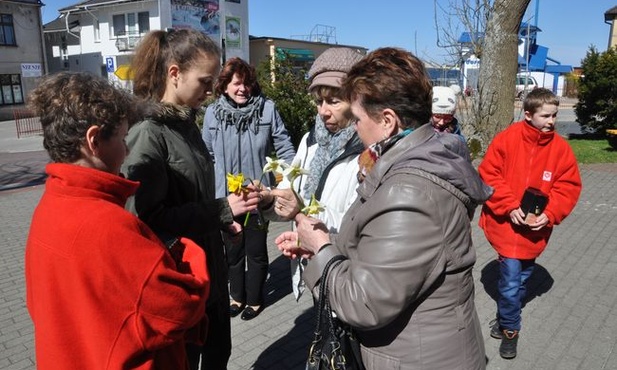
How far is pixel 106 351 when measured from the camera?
4.60ft

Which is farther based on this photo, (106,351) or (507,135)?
(507,135)

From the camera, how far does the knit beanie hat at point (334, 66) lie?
2.55 metres

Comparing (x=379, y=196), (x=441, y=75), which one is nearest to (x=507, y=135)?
(x=379, y=196)

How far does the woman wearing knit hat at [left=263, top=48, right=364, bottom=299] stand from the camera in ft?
7.78

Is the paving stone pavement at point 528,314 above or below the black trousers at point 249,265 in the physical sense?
below

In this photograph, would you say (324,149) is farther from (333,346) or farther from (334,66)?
(333,346)

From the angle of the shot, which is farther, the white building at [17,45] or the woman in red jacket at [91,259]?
the white building at [17,45]

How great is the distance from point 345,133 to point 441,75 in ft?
28.9

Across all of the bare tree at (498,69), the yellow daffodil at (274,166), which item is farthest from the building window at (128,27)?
the yellow daffodil at (274,166)

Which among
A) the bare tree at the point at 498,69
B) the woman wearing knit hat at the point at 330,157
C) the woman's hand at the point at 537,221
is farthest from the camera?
the bare tree at the point at 498,69

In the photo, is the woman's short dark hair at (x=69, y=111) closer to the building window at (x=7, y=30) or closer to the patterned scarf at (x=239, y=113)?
the patterned scarf at (x=239, y=113)

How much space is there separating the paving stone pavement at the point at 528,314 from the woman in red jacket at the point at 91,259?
2191 millimetres

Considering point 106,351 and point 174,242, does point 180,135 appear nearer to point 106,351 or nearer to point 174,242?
point 174,242

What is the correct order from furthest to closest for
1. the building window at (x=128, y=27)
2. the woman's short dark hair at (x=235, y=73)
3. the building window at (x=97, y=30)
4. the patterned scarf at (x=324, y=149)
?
the building window at (x=97, y=30), the building window at (x=128, y=27), the woman's short dark hair at (x=235, y=73), the patterned scarf at (x=324, y=149)
